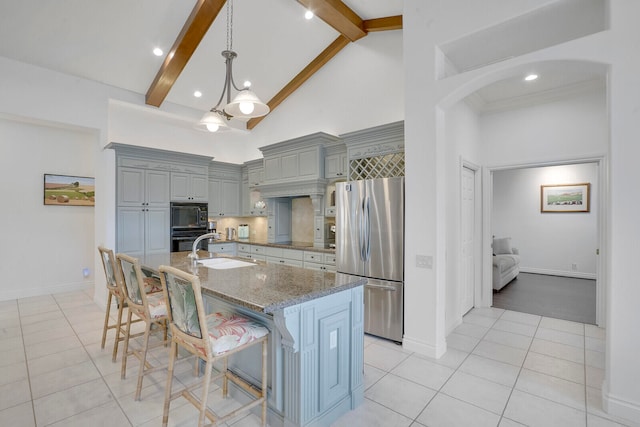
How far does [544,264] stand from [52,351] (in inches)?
340

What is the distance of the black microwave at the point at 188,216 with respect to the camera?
17.1ft

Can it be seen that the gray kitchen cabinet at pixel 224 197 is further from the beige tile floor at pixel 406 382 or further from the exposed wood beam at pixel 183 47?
the beige tile floor at pixel 406 382

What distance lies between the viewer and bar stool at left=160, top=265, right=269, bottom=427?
1.69 m

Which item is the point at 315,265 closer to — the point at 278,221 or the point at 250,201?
the point at 278,221

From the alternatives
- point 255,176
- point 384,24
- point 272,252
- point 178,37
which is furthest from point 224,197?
point 384,24

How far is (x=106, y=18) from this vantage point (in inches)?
145

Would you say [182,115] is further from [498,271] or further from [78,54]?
[498,271]

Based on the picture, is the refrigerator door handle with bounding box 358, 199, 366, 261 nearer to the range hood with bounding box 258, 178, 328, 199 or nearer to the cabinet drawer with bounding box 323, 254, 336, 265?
the cabinet drawer with bounding box 323, 254, 336, 265

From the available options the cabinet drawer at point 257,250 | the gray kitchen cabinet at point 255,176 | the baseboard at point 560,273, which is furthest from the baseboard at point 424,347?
the baseboard at point 560,273

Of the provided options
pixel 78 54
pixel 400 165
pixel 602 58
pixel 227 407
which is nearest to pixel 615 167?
pixel 602 58

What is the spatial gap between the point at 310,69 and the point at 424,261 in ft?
13.1

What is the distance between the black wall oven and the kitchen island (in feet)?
10.5

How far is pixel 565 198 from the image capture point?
650cm

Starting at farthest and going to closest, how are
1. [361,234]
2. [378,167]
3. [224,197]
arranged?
[224,197]
[378,167]
[361,234]
